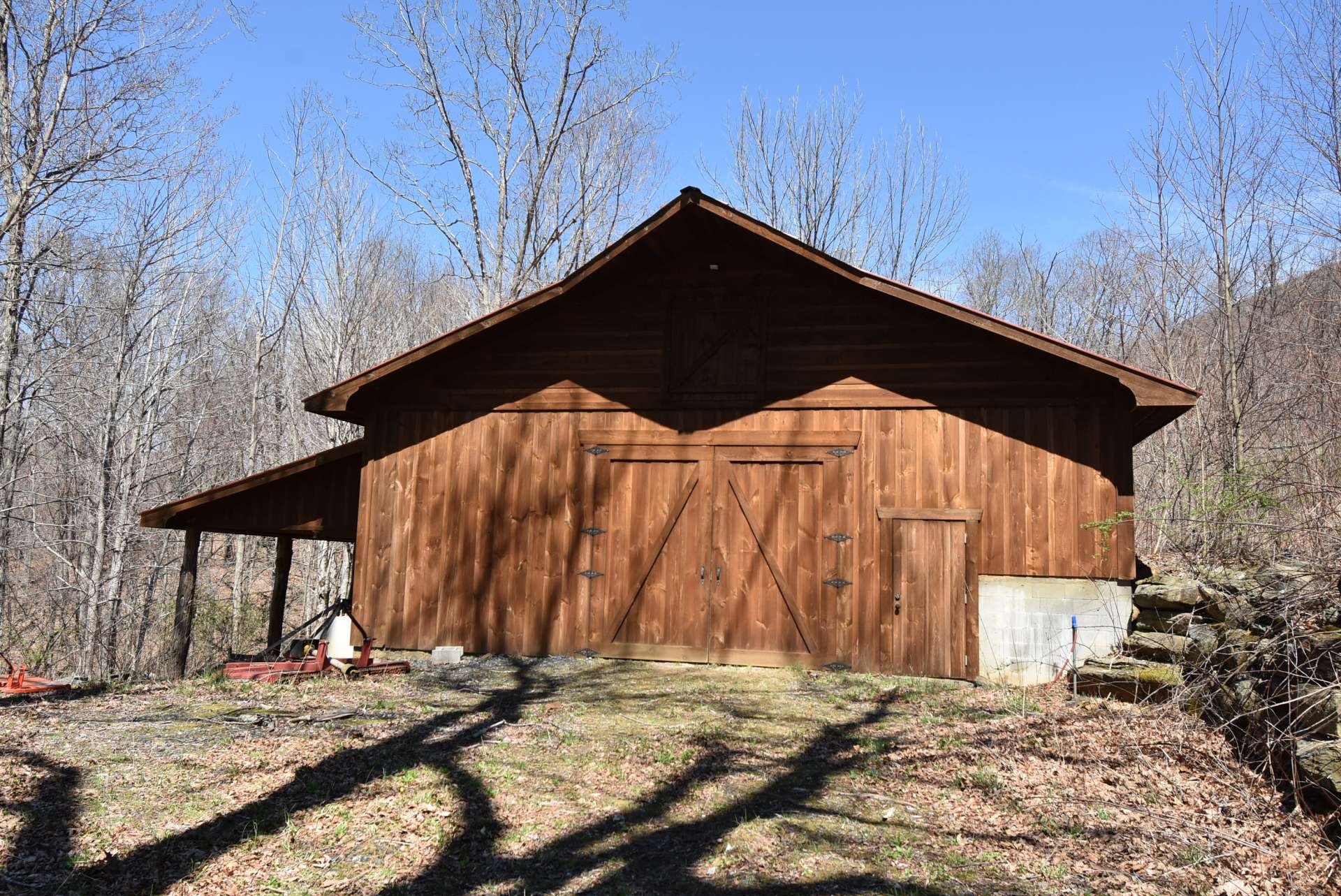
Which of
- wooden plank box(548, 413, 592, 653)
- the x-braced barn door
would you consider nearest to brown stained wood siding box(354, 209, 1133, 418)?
wooden plank box(548, 413, 592, 653)

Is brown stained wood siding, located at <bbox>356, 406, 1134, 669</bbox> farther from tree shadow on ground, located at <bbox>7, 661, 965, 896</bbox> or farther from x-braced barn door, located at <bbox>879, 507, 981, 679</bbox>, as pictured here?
tree shadow on ground, located at <bbox>7, 661, 965, 896</bbox>

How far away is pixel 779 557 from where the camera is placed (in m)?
10.5

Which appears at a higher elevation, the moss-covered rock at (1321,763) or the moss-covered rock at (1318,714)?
the moss-covered rock at (1318,714)

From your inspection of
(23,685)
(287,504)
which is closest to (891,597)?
(287,504)

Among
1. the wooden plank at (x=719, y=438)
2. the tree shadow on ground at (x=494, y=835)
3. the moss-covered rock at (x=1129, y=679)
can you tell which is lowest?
the tree shadow on ground at (x=494, y=835)

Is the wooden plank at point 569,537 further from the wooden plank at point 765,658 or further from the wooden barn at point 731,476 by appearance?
the wooden plank at point 765,658

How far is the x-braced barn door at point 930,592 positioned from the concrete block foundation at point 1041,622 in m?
0.18

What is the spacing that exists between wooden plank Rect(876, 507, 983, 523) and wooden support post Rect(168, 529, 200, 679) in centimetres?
863

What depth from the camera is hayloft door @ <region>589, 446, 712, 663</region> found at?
1065cm

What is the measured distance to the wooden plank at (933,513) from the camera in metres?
9.95

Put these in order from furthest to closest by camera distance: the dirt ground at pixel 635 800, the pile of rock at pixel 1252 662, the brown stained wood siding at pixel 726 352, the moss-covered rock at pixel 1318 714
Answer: the brown stained wood siding at pixel 726 352
the pile of rock at pixel 1252 662
the moss-covered rock at pixel 1318 714
the dirt ground at pixel 635 800

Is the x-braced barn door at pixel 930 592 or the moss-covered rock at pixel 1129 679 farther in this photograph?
the x-braced barn door at pixel 930 592

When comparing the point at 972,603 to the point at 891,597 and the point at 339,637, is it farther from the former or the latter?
the point at 339,637

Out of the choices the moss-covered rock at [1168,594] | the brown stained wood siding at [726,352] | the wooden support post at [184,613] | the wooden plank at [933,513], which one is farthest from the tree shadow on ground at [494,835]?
the brown stained wood siding at [726,352]
